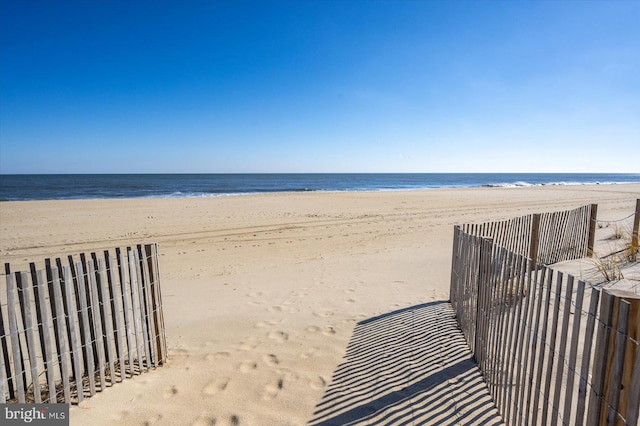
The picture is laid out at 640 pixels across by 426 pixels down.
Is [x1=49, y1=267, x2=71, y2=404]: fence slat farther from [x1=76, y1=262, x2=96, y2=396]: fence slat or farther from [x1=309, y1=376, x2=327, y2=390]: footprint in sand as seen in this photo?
[x1=309, y1=376, x2=327, y2=390]: footprint in sand

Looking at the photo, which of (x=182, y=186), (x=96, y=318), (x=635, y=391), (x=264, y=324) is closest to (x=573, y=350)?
(x=635, y=391)

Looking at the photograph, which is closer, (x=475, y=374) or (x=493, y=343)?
(x=493, y=343)

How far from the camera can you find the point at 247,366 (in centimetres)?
437

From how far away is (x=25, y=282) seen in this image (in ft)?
9.80

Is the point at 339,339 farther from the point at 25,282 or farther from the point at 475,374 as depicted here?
the point at 25,282

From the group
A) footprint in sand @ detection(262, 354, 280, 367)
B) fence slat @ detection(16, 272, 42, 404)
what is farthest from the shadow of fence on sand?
fence slat @ detection(16, 272, 42, 404)

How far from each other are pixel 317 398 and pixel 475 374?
1.84 metres

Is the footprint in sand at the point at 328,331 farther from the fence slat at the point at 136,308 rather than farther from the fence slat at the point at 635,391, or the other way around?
the fence slat at the point at 635,391

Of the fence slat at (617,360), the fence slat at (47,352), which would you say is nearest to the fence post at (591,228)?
the fence slat at (617,360)

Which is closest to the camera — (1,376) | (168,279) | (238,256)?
(1,376)

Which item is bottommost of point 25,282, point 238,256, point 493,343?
point 238,256

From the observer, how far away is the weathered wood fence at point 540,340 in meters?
1.89

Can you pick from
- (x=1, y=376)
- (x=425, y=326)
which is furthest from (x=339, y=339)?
(x=1, y=376)

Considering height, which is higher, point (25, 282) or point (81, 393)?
point (25, 282)
